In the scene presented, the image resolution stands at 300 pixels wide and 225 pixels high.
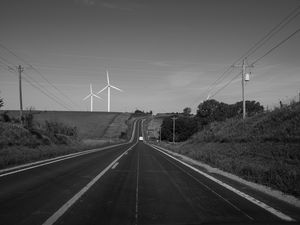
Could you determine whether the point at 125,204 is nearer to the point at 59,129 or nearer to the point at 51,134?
the point at 51,134

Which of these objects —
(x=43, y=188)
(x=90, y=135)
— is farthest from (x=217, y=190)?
(x=90, y=135)

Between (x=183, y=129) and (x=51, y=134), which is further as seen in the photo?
(x=183, y=129)

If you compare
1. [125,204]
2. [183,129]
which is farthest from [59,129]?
[183,129]

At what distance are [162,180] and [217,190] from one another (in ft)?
10.7

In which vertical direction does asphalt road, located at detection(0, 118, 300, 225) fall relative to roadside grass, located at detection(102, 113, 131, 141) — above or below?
below

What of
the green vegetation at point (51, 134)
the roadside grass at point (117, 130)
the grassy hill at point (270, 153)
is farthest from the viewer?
the roadside grass at point (117, 130)

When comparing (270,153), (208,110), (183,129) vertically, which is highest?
(208,110)

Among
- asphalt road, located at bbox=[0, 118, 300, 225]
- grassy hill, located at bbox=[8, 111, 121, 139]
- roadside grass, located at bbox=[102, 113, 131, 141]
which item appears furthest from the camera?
grassy hill, located at bbox=[8, 111, 121, 139]

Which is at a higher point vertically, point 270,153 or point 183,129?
point 183,129

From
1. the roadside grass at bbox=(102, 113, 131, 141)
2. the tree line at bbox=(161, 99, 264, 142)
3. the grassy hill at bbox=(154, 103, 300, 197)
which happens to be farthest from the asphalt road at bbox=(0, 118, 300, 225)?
the tree line at bbox=(161, 99, 264, 142)

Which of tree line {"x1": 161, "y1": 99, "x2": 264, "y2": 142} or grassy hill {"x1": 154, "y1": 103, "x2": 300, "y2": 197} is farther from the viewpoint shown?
tree line {"x1": 161, "y1": 99, "x2": 264, "y2": 142}

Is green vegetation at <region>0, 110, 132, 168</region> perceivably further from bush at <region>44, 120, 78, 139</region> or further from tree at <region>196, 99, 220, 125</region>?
tree at <region>196, 99, 220, 125</region>

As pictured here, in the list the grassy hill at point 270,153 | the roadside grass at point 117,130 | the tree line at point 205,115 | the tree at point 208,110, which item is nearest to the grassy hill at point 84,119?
the roadside grass at point 117,130

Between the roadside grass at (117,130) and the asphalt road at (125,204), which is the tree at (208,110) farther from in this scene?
the asphalt road at (125,204)
